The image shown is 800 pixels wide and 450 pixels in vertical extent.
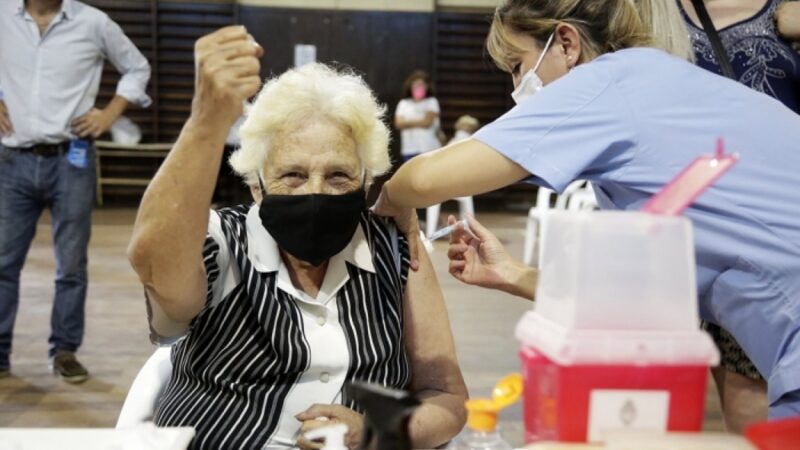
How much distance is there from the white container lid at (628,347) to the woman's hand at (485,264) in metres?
0.84

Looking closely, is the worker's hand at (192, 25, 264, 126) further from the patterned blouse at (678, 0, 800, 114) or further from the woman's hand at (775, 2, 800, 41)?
the woman's hand at (775, 2, 800, 41)

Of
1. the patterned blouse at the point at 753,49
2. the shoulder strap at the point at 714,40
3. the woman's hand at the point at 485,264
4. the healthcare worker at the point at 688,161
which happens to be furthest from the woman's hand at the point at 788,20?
the woman's hand at the point at 485,264

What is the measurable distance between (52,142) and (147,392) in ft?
8.66

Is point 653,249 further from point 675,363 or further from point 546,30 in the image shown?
point 546,30

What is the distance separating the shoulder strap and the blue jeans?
9.90 ft

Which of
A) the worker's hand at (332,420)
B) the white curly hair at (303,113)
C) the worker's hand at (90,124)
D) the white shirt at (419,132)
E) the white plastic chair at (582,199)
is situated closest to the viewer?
the worker's hand at (332,420)

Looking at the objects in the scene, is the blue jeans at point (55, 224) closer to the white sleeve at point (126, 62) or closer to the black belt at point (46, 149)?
the black belt at point (46, 149)

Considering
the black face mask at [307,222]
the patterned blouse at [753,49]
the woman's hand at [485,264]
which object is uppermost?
the patterned blouse at [753,49]

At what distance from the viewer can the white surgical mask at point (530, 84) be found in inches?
63.8

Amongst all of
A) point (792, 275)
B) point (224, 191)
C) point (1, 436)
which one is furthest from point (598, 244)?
point (224, 191)

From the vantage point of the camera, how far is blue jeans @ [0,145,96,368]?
13.1ft

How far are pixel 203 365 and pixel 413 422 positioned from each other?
40cm

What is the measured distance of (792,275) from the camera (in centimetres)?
143

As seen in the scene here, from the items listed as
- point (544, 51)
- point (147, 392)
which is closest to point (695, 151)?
point (544, 51)
